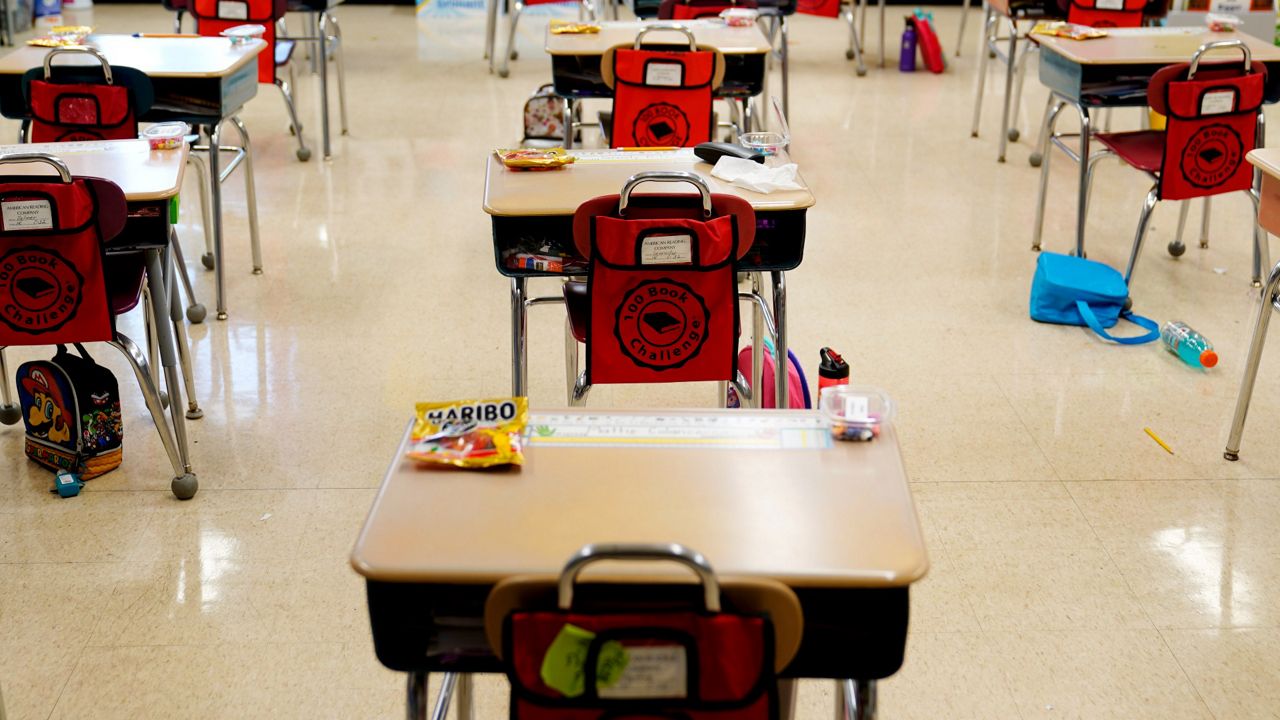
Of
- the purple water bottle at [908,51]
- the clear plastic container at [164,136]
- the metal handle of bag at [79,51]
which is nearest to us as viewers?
the clear plastic container at [164,136]

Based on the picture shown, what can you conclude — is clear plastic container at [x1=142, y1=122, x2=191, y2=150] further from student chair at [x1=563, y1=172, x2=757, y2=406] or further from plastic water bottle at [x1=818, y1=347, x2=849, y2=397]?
plastic water bottle at [x1=818, y1=347, x2=849, y2=397]

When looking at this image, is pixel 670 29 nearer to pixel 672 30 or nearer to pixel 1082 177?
pixel 672 30

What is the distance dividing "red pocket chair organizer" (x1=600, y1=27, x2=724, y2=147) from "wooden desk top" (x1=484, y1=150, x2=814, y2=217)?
0.92 m

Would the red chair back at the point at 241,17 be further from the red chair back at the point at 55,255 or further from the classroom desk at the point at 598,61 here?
the red chair back at the point at 55,255

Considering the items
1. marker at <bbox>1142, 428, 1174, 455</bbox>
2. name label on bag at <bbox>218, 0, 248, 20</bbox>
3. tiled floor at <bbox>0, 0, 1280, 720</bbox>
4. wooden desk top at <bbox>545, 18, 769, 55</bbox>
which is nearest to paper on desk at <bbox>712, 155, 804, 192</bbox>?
tiled floor at <bbox>0, 0, 1280, 720</bbox>

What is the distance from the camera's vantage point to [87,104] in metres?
3.77

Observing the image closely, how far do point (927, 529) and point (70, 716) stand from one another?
186 centimetres

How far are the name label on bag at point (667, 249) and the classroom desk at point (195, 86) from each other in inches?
71.9

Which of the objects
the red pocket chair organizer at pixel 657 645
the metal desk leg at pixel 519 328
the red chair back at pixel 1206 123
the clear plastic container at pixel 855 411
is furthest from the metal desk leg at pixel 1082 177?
the red pocket chair organizer at pixel 657 645

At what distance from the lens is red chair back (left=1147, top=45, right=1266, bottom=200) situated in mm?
4047

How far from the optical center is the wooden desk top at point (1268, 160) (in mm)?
3098

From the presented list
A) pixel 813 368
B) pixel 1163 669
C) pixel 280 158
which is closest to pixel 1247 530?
pixel 1163 669

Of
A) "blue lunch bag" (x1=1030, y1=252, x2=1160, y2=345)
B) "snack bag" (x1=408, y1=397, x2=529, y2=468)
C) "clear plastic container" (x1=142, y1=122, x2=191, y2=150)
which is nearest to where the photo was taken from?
"snack bag" (x1=408, y1=397, x2=529, y2=468)

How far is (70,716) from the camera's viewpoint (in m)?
A: 2.39
